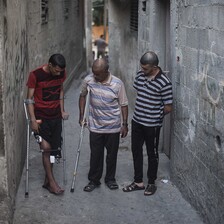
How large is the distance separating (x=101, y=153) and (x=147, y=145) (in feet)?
2.09

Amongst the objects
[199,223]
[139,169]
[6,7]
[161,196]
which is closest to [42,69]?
[6,7]

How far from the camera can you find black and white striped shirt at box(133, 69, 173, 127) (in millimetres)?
5883

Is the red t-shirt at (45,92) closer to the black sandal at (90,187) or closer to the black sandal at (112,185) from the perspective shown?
the black sandal at (90,187)

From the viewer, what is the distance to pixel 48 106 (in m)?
6.07

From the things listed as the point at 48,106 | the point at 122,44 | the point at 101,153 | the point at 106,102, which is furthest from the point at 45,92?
the point at 122,44

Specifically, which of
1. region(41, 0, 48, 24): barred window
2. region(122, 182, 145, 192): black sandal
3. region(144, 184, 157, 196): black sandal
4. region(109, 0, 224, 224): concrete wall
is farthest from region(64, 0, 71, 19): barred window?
region(144, 184, 157, 196): black sandal

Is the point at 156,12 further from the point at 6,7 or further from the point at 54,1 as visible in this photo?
the point at 54,1

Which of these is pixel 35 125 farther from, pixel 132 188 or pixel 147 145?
pixel 132 188

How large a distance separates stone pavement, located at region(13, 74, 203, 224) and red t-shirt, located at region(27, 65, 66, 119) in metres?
1.04

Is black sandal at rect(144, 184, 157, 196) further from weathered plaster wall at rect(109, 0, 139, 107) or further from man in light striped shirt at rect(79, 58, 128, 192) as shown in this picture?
weathered plaster wall at rect(109, 0, 139, 107)

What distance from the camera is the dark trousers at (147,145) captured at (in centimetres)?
612

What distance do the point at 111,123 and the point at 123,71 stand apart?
239 inches

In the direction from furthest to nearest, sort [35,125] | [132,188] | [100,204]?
[132,188], [100,204], [35,125]

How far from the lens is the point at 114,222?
5.51 meters
